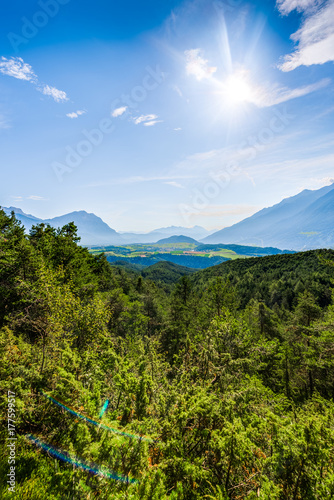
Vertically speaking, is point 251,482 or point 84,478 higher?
point 84,478

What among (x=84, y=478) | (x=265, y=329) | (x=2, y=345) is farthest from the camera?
(x=265, y=329)

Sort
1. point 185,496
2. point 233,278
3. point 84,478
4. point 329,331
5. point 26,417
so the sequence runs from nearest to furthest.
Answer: point 84,478 → point 185,496 → point 26,417 → point 329,331 → point 233,278

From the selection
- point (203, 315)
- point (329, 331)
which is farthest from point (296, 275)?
point (329, 331)

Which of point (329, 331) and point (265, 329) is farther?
point (265, 329)

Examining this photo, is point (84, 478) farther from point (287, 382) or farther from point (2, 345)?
point (287, 382)

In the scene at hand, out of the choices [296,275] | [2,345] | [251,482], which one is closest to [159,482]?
[251,482]

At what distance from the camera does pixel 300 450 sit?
3953 mm

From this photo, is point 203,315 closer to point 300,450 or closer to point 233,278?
point 300,450

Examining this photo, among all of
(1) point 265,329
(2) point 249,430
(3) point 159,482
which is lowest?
(1) point 265,329

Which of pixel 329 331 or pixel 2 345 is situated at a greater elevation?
pixel 2 345

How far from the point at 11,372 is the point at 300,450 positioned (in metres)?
7.21

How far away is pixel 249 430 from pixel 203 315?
1999 centimetres

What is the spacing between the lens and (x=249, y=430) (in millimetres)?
4656

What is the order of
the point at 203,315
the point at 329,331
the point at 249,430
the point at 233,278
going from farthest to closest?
the point at 233,278 → the point at 203,315 → the point at 329,331 → the point at 249,430
